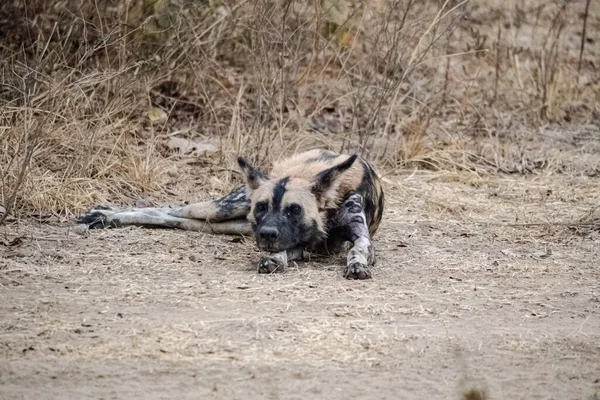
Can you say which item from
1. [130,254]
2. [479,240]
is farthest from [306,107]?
[130,254]

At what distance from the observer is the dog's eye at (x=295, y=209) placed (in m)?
5.76

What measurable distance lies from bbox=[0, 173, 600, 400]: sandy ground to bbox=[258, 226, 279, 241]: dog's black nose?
0.23 meters

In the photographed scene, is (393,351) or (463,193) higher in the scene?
(393,351)

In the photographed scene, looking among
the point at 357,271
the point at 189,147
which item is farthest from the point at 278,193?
the point at 189,147

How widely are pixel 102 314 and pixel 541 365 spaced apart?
1.94 m

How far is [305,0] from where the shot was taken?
26.3 feet

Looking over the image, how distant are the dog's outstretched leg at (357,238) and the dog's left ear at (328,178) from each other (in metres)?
0.19

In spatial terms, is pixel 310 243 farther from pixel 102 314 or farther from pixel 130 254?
pixel 102 314

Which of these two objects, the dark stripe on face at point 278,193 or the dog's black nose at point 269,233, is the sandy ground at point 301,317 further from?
the dark stripe on face at point 278,193

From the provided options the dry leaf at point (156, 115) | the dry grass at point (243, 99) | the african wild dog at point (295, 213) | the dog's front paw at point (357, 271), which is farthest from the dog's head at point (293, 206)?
the dry leaf at point (156, 115)

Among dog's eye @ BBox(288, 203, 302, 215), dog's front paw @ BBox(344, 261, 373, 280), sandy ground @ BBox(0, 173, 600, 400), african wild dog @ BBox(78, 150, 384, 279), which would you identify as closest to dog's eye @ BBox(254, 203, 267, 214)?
african wild dog @ BBox(78, 150, 384, 279)

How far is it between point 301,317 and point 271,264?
94 centimetres

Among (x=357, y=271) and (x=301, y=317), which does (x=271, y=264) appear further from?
(x=301, y=317)

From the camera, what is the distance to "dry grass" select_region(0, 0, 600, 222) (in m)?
7.05
